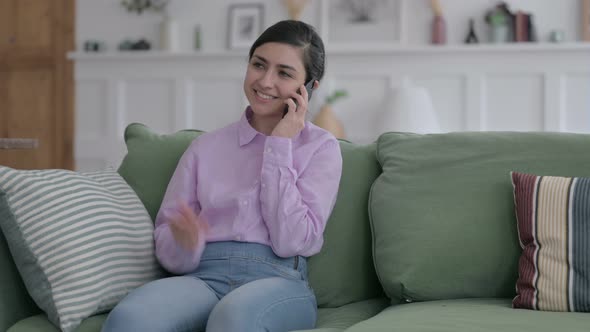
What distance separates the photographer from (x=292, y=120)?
1894 mm

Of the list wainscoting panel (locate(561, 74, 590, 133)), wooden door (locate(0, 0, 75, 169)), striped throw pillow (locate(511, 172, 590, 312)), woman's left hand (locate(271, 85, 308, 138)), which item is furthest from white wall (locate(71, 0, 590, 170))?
striped throw pillow (locate(511, 172, 590, 312))

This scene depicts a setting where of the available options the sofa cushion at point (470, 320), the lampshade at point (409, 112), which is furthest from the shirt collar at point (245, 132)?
the lampshade at point (409, 112)

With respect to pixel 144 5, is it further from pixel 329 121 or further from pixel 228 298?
pixel 228 298

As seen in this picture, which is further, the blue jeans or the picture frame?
the picture frame

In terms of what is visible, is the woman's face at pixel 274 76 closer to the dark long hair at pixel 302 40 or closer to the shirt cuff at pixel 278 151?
the dark long hair at pixel 302 40

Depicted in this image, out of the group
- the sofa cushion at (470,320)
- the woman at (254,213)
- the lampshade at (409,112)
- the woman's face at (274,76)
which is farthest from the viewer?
the lampshade at (409,112)

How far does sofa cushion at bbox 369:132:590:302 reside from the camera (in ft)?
5.81

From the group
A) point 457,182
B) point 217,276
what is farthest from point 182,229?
point 457,182

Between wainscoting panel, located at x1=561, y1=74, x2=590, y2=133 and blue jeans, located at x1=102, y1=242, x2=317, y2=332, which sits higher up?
wainscoting panel, located at x1=561, y1=74, x2=590, y2=133

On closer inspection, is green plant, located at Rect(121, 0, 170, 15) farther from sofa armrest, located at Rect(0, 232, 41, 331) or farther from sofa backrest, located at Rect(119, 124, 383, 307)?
sofa armrest, located at Rect(0, 232, 41, 331)

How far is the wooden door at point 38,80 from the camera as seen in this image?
17.7 ft

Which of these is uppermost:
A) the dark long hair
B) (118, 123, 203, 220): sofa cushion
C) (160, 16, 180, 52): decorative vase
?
(160, 16, 180, 52): decorative vase

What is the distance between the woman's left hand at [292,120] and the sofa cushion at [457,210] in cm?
24

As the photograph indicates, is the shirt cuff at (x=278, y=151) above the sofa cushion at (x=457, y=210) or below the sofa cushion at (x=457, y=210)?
above
